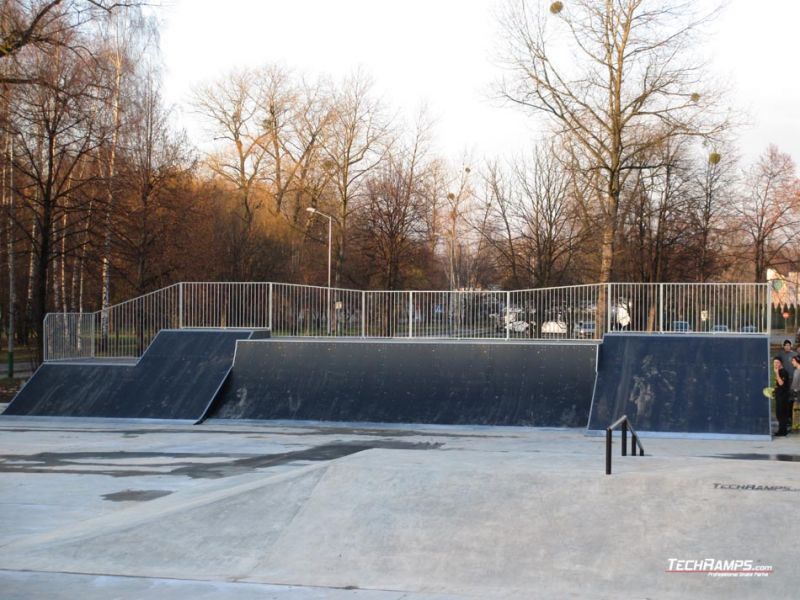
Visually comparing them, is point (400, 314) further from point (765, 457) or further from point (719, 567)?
point (719, 567)

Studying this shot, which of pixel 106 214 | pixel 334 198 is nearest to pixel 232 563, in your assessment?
pixel 106 214

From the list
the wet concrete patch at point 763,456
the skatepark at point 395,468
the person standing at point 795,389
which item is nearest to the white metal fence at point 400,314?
the skatepark at point 395,468

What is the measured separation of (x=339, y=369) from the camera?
22.1 metres

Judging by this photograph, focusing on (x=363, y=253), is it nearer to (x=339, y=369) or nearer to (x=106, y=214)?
(x=106, y=214)

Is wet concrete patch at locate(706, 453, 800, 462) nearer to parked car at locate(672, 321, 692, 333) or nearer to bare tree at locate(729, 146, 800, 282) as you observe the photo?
parked car at locate(672, 321, 692, 333)

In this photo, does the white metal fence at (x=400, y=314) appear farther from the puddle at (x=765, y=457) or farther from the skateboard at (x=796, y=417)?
the puddle at (x=765, y=457)

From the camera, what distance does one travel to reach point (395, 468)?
10766 millimetres

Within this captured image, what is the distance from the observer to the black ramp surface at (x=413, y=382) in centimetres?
2022

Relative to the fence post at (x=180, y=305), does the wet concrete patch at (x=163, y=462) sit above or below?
below

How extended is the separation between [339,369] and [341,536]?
41.8 feet

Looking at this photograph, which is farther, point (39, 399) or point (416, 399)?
point (39, 399)

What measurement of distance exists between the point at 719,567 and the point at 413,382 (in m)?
13.5

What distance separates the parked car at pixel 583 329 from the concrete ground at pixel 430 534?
10385 millimetres

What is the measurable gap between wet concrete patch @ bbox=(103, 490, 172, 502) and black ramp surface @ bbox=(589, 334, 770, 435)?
9.74 metres
